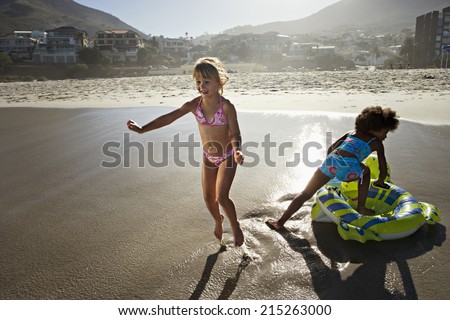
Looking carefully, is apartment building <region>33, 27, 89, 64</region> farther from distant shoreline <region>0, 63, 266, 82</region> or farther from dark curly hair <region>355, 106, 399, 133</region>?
dark curly hair <region>355, 106, 399, 133</region>

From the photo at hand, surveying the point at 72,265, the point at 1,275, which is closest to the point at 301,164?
the point at 72,265

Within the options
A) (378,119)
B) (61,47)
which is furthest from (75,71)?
(378,119)

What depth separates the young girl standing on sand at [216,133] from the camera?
2.96 metres

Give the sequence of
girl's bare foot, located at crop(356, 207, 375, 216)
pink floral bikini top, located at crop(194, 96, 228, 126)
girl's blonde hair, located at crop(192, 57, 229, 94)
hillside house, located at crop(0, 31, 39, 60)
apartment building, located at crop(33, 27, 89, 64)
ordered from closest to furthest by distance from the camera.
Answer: girl's blonde hair, located at crop(192, 57, 229, 94) < pink floral bikini top, located at crop(194, 96, 228, 126) < girl's bare foot, located at crop(356, 207, 375, 216) < apartment building, located at crop(33, 27, 89, 64) < hillside house, located at crop(0, 31, 39, 60)

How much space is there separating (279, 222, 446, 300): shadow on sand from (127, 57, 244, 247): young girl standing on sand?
0.68 m

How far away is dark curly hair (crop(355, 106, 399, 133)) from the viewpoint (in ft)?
10.6

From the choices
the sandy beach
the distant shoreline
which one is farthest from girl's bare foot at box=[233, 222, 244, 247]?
the distant shoreline

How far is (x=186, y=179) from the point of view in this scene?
5.04 m

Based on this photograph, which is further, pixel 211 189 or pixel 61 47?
pixel 61 47

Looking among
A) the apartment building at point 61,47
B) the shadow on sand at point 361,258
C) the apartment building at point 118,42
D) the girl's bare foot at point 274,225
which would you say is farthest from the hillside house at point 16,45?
the shadow on sand at point 361,258

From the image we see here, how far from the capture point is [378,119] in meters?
3.23

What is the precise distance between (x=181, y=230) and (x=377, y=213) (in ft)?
7.24

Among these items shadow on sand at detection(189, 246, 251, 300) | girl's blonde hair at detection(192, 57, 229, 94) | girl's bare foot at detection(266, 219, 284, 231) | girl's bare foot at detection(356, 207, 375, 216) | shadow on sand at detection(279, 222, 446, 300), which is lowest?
shadow on sand at detection(189, 246, 251, 300)

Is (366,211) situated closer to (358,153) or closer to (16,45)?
(358,153)
